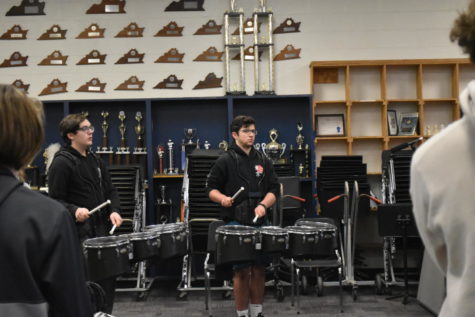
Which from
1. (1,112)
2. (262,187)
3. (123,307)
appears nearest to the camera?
(1,112)

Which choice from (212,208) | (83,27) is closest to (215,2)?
(83,27)

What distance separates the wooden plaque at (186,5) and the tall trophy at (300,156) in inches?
79.0

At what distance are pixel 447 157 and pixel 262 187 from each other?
341 cm

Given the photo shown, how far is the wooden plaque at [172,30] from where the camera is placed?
23.7 feet

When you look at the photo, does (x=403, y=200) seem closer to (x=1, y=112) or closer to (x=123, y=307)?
(x=123, y=307)

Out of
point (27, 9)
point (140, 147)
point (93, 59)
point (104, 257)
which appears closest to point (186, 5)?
point (93, 59)

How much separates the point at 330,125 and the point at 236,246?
3.28 m

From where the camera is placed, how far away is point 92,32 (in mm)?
7234

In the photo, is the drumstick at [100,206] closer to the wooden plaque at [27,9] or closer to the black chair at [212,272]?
the black chair at [212,272]

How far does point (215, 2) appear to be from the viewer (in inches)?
283

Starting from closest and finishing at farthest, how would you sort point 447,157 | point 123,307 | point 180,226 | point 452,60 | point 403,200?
point 447,157 < point 180,226 < point 123,307 < point 403,200 < point 452,60

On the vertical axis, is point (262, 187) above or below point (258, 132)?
below

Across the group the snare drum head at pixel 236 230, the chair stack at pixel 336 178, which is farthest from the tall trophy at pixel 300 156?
the snare drum head at pixel 236 230

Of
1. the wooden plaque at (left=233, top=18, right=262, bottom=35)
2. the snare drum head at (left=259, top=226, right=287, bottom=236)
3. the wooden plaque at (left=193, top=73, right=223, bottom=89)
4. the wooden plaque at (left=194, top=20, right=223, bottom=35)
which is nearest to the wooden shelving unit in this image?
the wooden plaque at (left=233, top=18, right=262, bottom=35)
